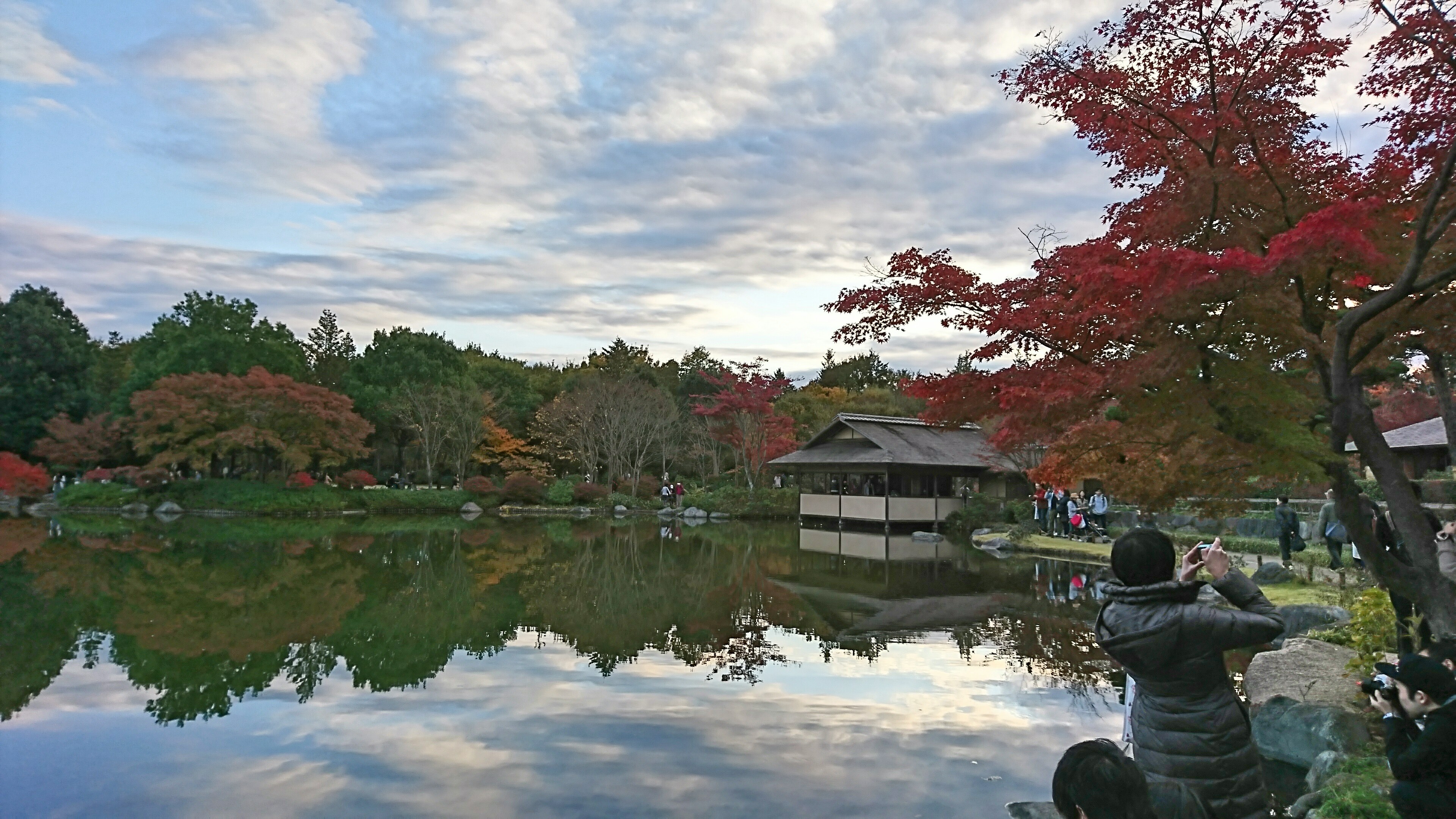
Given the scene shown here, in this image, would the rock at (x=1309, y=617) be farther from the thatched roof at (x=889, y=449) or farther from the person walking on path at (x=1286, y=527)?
the thatched roof at (x=889, y=449)

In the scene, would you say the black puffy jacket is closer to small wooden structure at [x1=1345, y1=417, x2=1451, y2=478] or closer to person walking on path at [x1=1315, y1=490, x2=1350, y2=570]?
person walking on path at [x1=1315, y1=490, x2=1350, y2=570]

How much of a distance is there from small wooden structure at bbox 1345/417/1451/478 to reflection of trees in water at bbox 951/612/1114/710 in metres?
10.1

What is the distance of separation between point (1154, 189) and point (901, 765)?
4.28m

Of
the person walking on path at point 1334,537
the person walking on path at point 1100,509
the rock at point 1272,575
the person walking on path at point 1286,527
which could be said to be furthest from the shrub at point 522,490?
the person walking on path at point 1334,537

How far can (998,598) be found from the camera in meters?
11.5

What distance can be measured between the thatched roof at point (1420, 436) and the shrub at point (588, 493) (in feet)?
67.5

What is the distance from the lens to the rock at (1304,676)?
5.34 metres

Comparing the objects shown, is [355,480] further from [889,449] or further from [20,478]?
[889,449]

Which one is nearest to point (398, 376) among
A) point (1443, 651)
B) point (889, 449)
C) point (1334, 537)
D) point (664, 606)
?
point (889, 449)

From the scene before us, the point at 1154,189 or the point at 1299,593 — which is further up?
the point at 1154,189

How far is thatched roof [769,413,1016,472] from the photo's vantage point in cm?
2166

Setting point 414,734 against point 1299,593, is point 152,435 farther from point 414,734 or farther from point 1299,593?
point 1299,593

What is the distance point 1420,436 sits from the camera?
667 inches

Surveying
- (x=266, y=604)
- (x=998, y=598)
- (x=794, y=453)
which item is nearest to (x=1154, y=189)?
(x=998, y=598)
